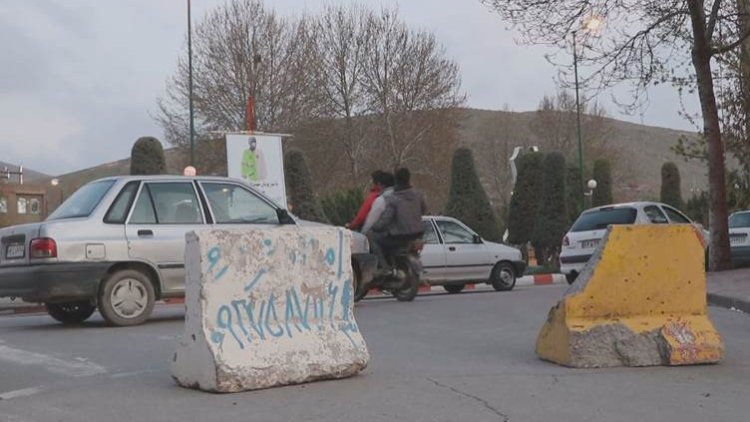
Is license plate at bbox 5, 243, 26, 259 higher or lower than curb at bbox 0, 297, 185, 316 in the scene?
higher

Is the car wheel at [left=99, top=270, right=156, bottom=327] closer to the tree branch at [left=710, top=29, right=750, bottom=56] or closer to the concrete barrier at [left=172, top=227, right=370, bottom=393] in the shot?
the concrete barrier at [left=172, top=227, right=370, bottom=393]

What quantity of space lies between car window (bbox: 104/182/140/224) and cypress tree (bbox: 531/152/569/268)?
2054 centimetres

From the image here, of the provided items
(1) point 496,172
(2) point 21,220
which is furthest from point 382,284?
(2) point 21,220

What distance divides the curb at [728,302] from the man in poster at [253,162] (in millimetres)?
12614

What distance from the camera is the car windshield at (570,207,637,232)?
1820cm

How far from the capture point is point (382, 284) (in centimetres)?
1379

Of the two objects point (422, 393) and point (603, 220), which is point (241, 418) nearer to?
point (422, 393)

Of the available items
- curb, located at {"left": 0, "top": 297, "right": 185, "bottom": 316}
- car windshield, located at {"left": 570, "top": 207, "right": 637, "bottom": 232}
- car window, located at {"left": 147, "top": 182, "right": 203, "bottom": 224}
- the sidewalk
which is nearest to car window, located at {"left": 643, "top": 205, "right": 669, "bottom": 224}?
car windshield, located at {"left": 570, "top": 207, "right": 637, "bottom": 232}

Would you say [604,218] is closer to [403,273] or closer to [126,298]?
[403,273]

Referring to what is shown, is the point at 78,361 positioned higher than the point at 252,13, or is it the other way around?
the point at 252,13

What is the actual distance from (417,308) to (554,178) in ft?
60.5

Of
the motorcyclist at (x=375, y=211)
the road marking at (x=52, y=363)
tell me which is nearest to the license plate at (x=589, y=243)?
the motorcyclist at (x=375, y=211)

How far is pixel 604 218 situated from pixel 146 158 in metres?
14.8

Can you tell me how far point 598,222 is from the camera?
18594 mm
